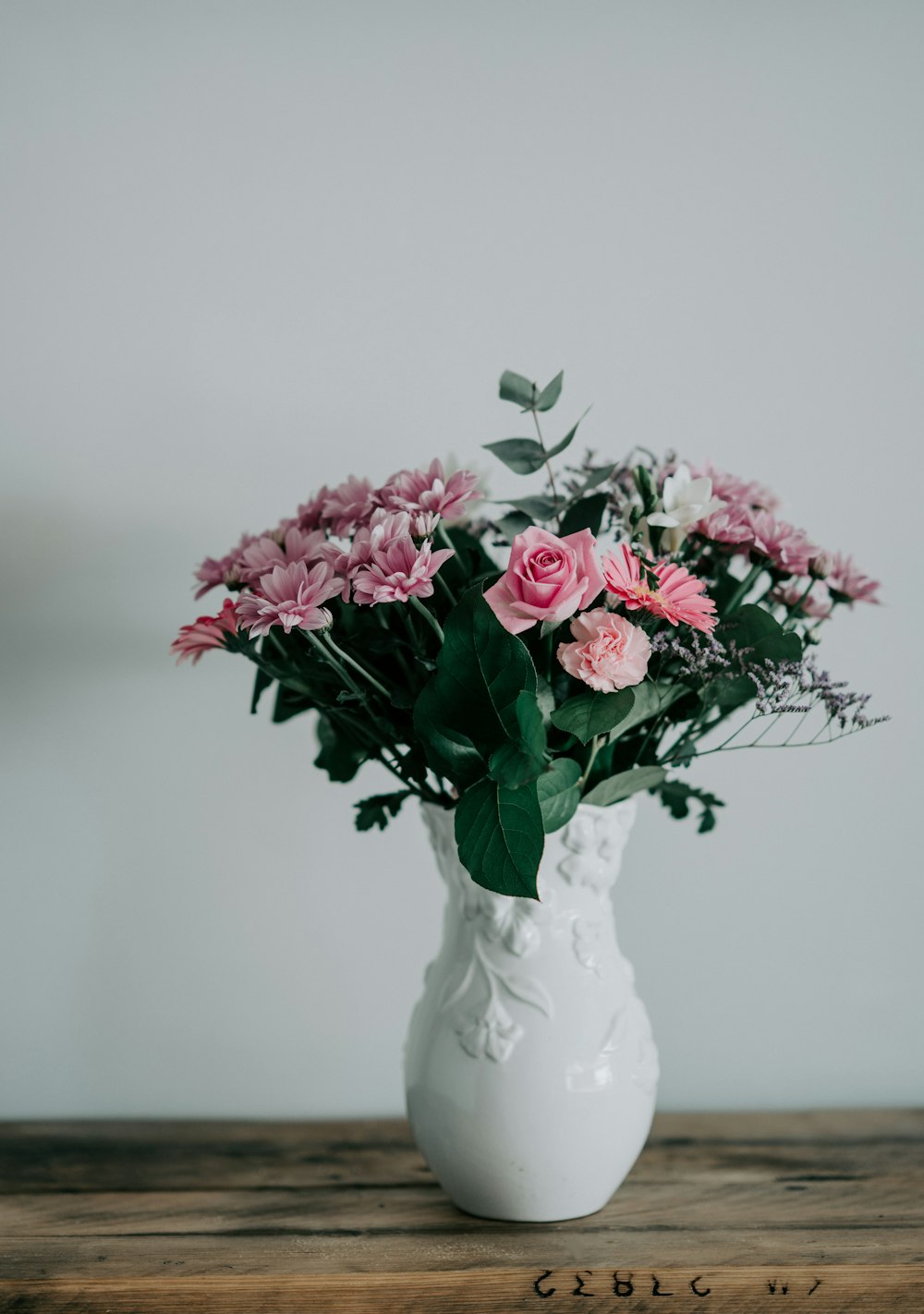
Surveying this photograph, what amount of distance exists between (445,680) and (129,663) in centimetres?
51

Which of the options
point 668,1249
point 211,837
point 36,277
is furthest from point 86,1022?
point 36,277

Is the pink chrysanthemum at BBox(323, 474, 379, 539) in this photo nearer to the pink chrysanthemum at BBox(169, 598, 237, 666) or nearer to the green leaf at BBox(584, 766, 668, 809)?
the pink chrysanthemum at BBox(169, 598, 237, 666)

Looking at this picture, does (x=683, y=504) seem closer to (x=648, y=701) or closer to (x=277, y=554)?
(x=648, y=701)

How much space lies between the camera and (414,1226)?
0.80 m

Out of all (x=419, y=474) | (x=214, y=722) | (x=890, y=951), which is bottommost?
(x=890, y=951)

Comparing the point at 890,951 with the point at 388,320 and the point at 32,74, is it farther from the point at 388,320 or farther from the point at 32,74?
the point at 32,74

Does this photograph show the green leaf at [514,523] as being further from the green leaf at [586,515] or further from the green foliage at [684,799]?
the green foliage at [684,799]

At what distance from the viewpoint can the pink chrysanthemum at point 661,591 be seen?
0.69 meters

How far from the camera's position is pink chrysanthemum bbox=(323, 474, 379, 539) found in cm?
77

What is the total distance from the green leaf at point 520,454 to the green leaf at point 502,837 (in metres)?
0.27

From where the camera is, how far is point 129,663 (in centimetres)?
108

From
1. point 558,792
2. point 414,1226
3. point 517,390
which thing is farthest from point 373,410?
point 414,1226

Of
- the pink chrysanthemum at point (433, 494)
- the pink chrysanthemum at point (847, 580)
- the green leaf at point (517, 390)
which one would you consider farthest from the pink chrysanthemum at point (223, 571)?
the pink chrysanthemum at point (847, 580)

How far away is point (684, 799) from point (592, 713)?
240mm
